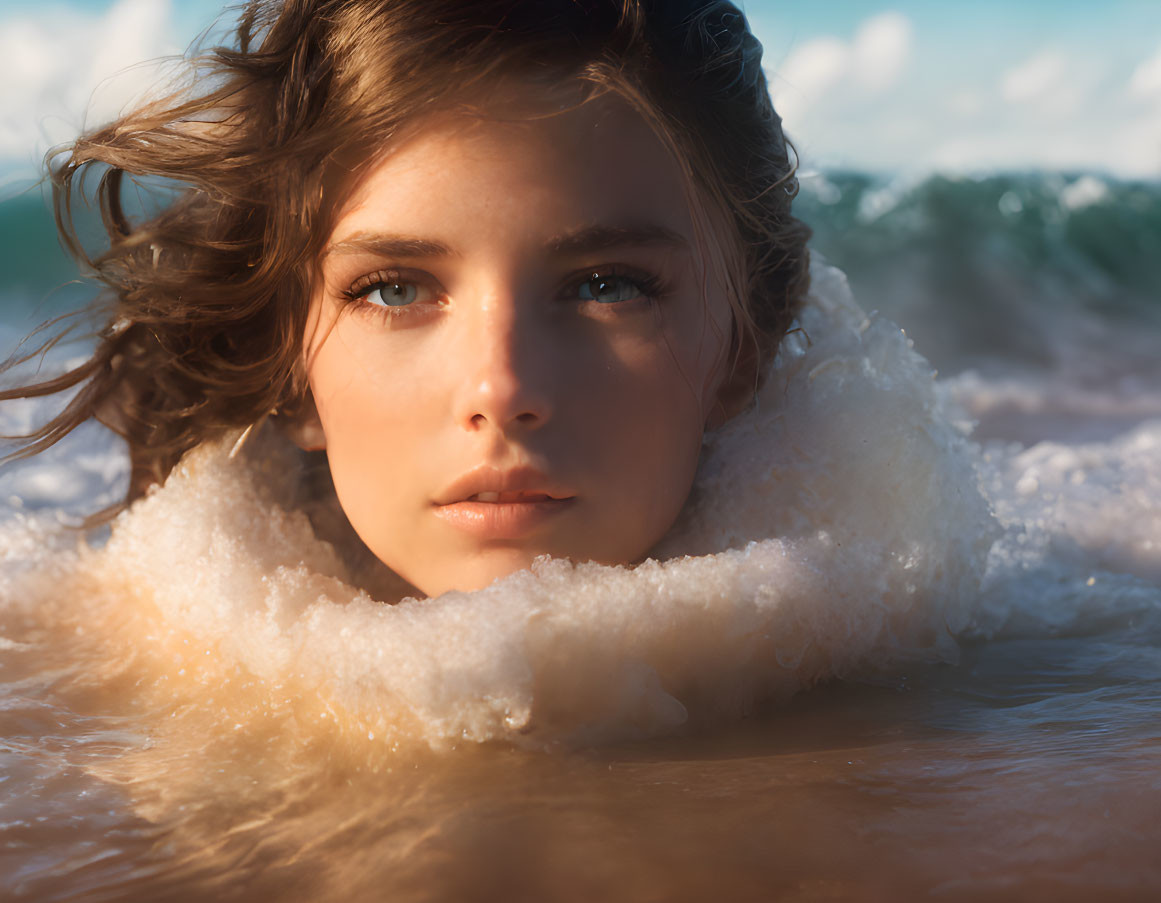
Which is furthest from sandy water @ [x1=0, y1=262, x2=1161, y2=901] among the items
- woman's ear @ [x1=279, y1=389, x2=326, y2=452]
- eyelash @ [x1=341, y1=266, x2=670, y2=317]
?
eyelash @ [x1=341, y1=266, x2=670, y2=317]

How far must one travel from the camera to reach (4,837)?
117 centimetres

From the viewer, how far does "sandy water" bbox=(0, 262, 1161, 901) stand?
1.09 metres

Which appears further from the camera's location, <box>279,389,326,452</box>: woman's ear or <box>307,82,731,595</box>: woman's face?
<box>279,389,326,452</box>: woman's ear

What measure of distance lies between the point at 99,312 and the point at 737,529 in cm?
128

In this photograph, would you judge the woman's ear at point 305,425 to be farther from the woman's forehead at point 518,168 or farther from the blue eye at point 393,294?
the woman's forehead at point 518,168

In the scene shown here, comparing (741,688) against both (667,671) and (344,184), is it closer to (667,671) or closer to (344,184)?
(667,671)

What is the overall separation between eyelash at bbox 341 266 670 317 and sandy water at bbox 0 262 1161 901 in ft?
1.24

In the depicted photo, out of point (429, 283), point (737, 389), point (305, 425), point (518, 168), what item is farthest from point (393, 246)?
point (737, 389)

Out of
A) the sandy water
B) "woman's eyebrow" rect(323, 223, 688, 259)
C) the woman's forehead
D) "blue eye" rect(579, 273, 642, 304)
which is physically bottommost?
the sandy water

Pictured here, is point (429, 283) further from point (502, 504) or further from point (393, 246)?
point (502, 504)

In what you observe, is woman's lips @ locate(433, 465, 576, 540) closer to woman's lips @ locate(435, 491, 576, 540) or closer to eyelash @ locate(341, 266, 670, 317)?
woman's lips @ locate(435, 491, 576, 540)

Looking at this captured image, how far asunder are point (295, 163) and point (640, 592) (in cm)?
81

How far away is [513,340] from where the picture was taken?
1.49 metres

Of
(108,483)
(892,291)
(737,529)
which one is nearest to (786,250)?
(737,529)
